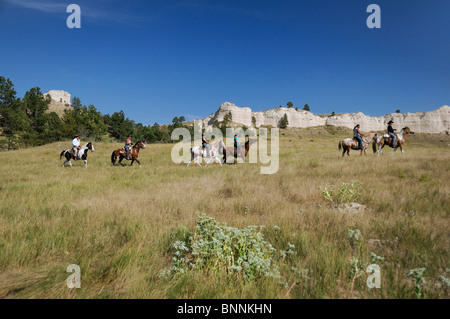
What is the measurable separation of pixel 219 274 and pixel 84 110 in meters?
75.2

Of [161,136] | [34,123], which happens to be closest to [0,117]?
[34,123]

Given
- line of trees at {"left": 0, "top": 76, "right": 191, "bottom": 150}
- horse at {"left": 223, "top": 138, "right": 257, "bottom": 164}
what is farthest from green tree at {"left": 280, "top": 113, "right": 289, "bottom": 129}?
horse at {"left": 223, "top": 138, "right": 257, "bottom": 164}

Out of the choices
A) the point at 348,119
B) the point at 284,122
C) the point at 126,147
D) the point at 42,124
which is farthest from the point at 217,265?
the point at 348,119

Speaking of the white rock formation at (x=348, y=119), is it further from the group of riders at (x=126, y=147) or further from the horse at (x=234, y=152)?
the group of riders at (x=126, y=147)

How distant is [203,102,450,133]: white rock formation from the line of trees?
73.2 meters

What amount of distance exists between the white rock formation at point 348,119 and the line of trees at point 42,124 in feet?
240

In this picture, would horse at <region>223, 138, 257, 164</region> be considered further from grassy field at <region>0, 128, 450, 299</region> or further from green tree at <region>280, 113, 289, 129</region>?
green tree at <region>280, 113, 289, 129</region>

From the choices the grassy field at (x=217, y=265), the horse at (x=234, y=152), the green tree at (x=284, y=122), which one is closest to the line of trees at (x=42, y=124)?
the horse at (x=234, y=152)

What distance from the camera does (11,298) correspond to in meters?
1.93

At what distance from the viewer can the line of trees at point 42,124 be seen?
39188 millimetres

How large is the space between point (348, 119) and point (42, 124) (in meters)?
153

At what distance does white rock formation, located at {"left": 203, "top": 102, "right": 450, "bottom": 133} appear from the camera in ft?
346
